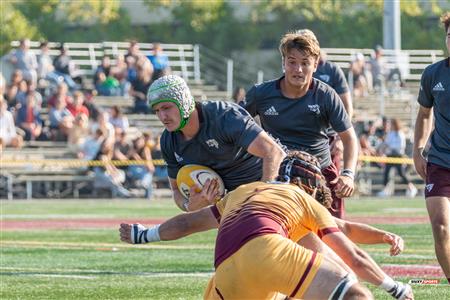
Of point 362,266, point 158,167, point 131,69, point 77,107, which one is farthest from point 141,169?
point 362,266

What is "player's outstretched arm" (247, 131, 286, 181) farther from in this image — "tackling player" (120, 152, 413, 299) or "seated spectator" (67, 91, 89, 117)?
"seated spectator" (67, 91, 89, 117)

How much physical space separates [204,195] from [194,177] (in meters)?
0.26

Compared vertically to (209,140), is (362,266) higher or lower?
lower

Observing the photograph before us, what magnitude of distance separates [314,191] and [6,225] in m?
11.9

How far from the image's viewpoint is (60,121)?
27453 millimetres

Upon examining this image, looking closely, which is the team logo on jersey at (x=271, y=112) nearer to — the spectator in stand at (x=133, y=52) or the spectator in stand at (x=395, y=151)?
the spectator in stand at (x=395, y=151)

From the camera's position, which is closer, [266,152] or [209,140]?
[266,152]

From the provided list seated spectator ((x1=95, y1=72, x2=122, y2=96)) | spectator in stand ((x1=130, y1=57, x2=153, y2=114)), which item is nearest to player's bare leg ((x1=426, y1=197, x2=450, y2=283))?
spectator in stand ((x1=130, y1=57, x2=153, y2=114))

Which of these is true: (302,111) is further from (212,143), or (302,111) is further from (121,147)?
(121,147)

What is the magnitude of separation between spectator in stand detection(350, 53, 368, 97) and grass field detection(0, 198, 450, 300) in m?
11.6

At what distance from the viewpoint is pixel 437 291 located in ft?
31.7

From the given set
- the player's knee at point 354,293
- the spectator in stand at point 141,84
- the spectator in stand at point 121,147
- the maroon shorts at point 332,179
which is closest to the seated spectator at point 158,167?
the spectator in stand at point 121,147

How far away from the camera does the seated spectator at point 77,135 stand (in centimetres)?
2723

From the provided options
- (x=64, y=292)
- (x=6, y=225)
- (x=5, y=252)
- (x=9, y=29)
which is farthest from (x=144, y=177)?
(x=9, y=29)
